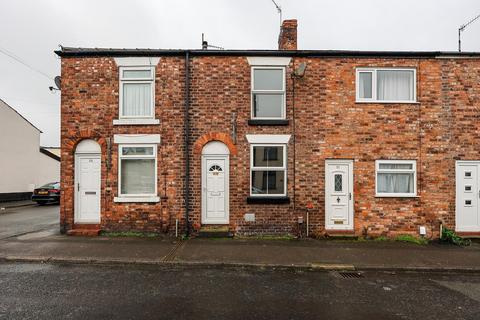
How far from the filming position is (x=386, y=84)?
945cm

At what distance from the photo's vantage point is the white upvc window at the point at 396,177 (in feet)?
30.2

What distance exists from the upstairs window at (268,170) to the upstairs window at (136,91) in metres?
3.70

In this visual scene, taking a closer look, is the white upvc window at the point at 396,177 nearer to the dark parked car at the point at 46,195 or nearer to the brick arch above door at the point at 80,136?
the brick arch above door at the point at 80,136

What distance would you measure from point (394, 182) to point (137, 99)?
855cm

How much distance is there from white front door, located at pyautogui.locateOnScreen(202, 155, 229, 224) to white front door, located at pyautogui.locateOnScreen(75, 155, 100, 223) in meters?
3.44

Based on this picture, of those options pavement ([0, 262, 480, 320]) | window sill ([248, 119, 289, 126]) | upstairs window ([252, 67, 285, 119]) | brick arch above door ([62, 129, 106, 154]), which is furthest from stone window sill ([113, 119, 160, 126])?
pavement ([0, 262, 480, 320])

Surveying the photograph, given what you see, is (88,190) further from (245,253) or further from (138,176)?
(245,253)

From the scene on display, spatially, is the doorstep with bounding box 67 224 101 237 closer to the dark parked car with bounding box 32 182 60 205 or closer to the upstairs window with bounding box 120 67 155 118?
the upstairs window with bounding box 120 67 155 118

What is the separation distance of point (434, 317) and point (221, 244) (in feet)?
16.7

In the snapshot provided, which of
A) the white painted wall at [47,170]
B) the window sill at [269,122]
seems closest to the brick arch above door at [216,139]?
the window sill at [269,122]

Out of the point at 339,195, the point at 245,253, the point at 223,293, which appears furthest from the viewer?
the point at 339,195

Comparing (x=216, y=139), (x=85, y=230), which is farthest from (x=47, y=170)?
(x=216, y=139)

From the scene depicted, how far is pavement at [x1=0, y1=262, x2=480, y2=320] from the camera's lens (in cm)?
443

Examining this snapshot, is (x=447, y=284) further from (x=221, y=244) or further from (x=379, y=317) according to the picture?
(x=221, y=244)
